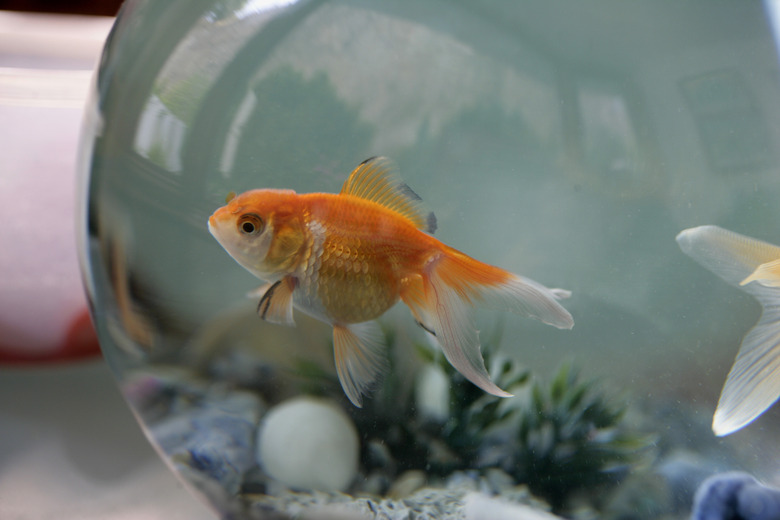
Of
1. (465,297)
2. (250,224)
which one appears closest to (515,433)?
(465,297)

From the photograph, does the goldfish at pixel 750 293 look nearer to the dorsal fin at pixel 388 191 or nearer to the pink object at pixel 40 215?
the dorsal fin at pixel 388 191

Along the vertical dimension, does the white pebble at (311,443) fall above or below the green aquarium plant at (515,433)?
below

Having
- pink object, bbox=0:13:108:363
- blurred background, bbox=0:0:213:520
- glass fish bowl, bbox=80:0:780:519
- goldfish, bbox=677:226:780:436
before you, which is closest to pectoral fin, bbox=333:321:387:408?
glass fish bowl, bbox=80:0:780:519

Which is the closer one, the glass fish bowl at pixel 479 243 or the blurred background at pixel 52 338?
the glass fish bowl at pixel 479 243

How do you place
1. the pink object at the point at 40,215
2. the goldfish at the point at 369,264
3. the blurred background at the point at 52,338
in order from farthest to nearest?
the pink object at the point at 40,215, the blurred background at the point at 52,338, the goldfish at the point at 369,264

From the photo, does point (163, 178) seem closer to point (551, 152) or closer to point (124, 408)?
point (551, 152)

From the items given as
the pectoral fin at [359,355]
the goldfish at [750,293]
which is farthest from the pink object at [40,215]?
the goldfish at [750,293]

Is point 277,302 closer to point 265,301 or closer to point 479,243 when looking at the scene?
point 265,301
